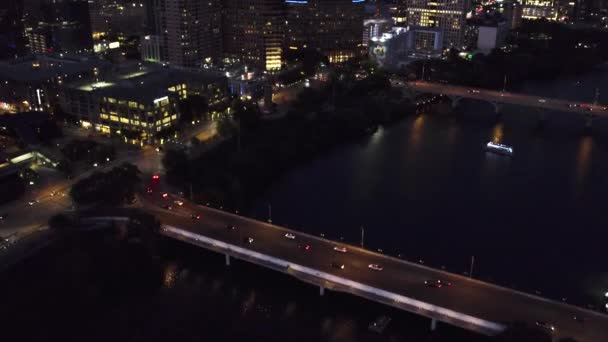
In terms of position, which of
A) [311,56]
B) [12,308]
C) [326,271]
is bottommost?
[12,308]

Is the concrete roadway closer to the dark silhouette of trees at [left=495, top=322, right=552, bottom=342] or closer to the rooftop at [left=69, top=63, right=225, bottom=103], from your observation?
the dark silhouette of trees at [left=495, top=322, right=552, bottom=342]

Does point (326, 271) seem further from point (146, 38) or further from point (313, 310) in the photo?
point (146, 38)

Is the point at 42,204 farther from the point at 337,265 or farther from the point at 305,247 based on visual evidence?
the point at 337,265

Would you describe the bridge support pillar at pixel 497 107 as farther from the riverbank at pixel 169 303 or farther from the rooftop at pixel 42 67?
the rooftop at pixel 42 67

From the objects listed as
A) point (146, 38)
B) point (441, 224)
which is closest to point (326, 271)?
point (441, 224)

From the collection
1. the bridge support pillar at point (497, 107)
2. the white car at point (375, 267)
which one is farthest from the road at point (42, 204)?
the bridge support pillar at point (497, 107)

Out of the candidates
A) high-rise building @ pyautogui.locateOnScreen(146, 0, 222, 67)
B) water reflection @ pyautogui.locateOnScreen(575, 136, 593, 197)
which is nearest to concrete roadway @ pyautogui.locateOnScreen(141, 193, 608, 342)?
water reflection @ pyautogui.locateOnScreen(575, 136, 593, 197)
